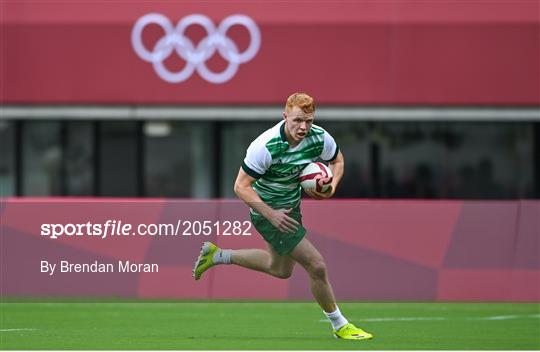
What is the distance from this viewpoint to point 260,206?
1185 centimetres

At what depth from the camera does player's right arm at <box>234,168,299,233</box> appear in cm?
1178

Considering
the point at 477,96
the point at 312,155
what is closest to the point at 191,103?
the point at 477,96

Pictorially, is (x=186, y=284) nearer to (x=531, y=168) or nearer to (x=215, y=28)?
(x=215, y=28)

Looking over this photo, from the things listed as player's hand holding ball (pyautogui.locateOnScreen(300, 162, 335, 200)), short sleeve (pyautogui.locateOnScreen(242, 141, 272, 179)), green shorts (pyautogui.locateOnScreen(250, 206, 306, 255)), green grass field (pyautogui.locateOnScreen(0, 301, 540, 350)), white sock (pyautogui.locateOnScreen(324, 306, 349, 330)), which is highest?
short sleeve (pyautogui.locateOnScreen(242, 141, 272, 179))

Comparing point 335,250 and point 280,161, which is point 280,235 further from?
point 335,250

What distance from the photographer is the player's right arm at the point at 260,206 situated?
11781 millimetres

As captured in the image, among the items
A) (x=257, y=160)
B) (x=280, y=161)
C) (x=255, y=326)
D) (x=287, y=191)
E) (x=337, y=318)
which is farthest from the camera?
(x=255, y=326)

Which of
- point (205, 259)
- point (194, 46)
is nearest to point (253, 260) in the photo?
point (205, 259)

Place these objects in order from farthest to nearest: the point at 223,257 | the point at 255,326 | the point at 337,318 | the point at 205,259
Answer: the point at 255,326
the point at 205,259
the point at 223,257
the point at 337,318

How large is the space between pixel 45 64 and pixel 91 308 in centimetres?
1004

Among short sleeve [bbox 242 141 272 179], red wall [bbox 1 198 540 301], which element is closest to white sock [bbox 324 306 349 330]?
short sleeve [bbox 242 141 272 179]

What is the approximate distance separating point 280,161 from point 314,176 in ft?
1.09

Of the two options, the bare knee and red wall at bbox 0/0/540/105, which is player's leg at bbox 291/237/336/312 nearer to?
the bare knee

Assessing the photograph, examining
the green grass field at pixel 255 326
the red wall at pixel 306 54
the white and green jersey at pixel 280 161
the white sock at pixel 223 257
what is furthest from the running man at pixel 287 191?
the red wall at pixel 306 54
